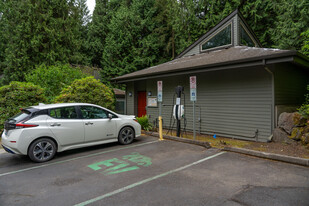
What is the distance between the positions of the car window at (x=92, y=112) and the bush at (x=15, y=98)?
15.2 ft

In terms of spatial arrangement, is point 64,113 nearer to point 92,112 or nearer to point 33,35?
point 92,112

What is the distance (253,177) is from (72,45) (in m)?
22.8

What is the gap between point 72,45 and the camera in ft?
72.5

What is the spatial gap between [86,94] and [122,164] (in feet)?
18.4

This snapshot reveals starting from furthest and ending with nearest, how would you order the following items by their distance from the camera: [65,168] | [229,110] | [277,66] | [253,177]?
[229,110] → [277,66] → [65,168] → [253,177]

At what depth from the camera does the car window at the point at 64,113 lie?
224 inches

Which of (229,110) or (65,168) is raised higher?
(229,110)

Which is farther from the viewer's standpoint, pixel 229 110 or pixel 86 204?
pixel 229 110

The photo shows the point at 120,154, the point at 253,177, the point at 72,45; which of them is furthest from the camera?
the point at 72,45

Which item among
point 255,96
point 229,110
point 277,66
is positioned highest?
point 277,66

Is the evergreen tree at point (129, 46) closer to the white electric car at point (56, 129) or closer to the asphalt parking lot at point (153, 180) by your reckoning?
the white electric car at point (56, 129)

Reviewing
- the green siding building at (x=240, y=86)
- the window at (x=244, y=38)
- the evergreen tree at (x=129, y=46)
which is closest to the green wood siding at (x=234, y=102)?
the green siding building at (x=240, y=86)

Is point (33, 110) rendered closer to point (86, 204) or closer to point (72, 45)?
point (86, 204)

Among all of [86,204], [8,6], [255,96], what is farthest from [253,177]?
[8,6]
